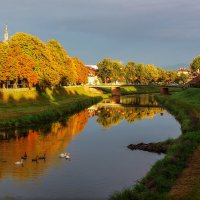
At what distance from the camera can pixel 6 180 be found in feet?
120

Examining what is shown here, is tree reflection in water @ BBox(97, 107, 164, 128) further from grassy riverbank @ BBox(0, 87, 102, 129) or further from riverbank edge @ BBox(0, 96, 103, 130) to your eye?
grassy riverbank @ BBox(0, 87, 102, 129)

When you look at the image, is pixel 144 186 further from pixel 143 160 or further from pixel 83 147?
pixel 83 147

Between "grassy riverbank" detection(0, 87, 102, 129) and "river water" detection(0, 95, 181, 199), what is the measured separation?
134 inches

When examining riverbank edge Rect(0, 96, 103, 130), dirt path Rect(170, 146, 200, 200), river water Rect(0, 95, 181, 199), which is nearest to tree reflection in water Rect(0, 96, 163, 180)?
river water Rect(0, 95, 181, 199)

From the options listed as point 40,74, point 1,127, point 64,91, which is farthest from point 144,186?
point 64,91

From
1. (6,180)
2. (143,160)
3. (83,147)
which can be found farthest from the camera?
(83,147)

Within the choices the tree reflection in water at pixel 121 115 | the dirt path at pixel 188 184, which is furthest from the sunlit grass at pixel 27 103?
the dirt path at pixel 188 184

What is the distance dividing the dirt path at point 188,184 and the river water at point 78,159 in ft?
16.5

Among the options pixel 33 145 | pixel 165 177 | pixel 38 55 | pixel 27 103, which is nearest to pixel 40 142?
pixel 33 145

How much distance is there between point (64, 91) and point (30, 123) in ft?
212

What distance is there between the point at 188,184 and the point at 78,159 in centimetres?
1814

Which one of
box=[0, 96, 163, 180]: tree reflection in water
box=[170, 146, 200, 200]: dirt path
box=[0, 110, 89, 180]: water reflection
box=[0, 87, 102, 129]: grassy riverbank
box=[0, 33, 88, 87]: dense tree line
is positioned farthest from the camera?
box=[0, 33, 88, 87]: dense tree line

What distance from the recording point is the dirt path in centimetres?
2684

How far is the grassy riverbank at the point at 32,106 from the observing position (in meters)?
70.7
